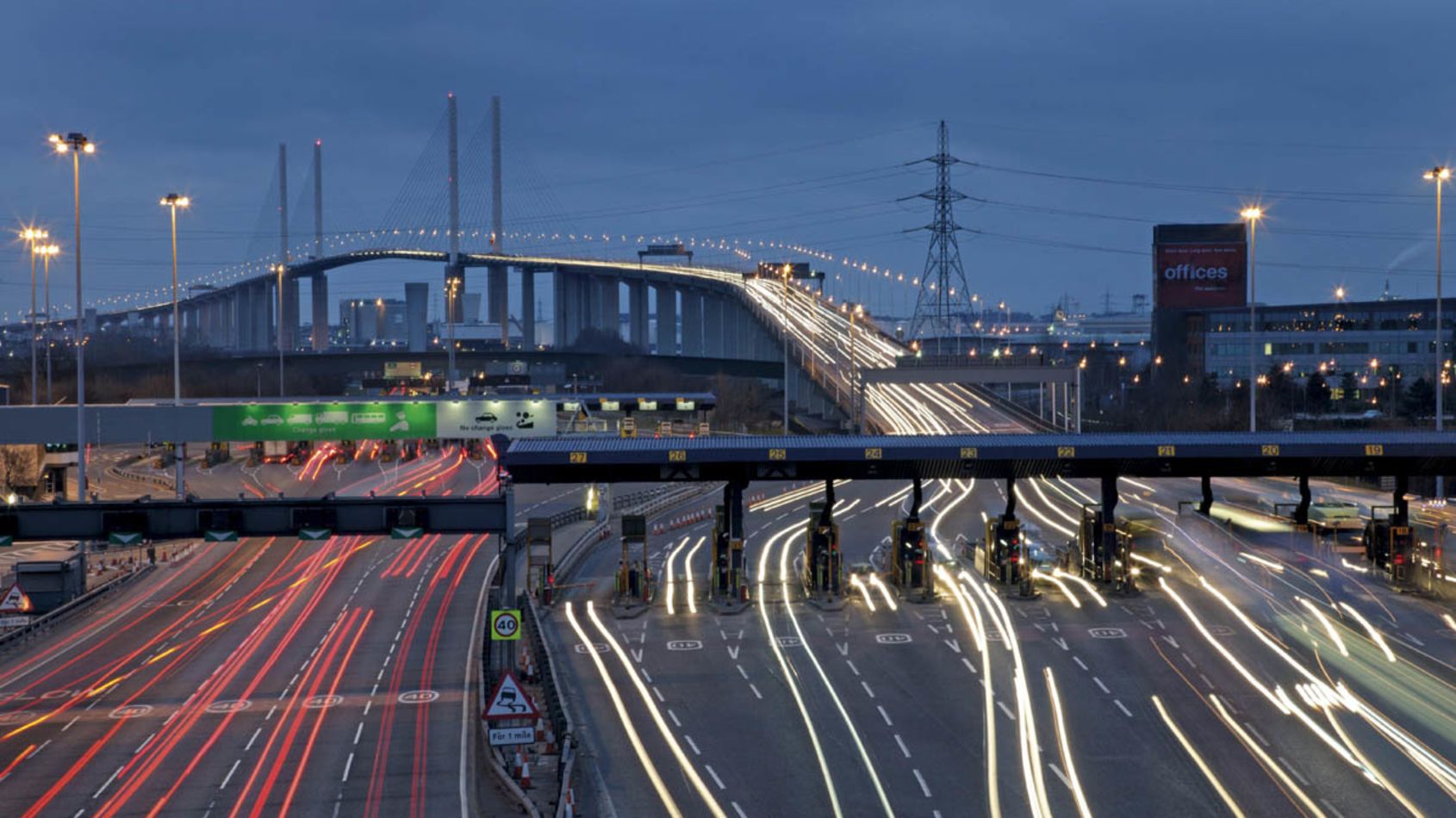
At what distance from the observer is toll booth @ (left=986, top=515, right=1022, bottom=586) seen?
3875 centimetres

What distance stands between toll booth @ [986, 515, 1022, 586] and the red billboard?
61.4m

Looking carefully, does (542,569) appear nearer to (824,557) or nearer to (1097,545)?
(824,557)

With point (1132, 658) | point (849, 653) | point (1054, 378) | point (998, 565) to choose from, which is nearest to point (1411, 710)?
point (1132, 658)

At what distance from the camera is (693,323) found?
159 metres

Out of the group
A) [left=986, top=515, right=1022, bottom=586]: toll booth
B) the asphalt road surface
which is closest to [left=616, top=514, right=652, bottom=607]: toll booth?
the asphalt road surface

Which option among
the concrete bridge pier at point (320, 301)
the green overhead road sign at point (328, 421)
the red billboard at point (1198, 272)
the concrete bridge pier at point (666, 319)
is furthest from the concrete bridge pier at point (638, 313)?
the green overhead road sign at point (328, 421)

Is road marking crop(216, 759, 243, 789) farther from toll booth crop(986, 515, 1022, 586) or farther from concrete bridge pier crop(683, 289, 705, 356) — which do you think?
concrete bridge pier crop(683, 289, 705, 356)

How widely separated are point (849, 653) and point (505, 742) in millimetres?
11770

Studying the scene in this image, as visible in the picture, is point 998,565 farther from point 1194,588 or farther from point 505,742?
point 505,742

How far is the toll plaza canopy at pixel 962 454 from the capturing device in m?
35.1

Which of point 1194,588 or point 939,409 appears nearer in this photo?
point 1194,588

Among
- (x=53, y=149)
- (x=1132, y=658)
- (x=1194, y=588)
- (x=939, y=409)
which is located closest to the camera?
Result: (x=1132, y=658)

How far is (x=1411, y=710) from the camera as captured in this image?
990 inches

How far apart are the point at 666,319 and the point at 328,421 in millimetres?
107698
